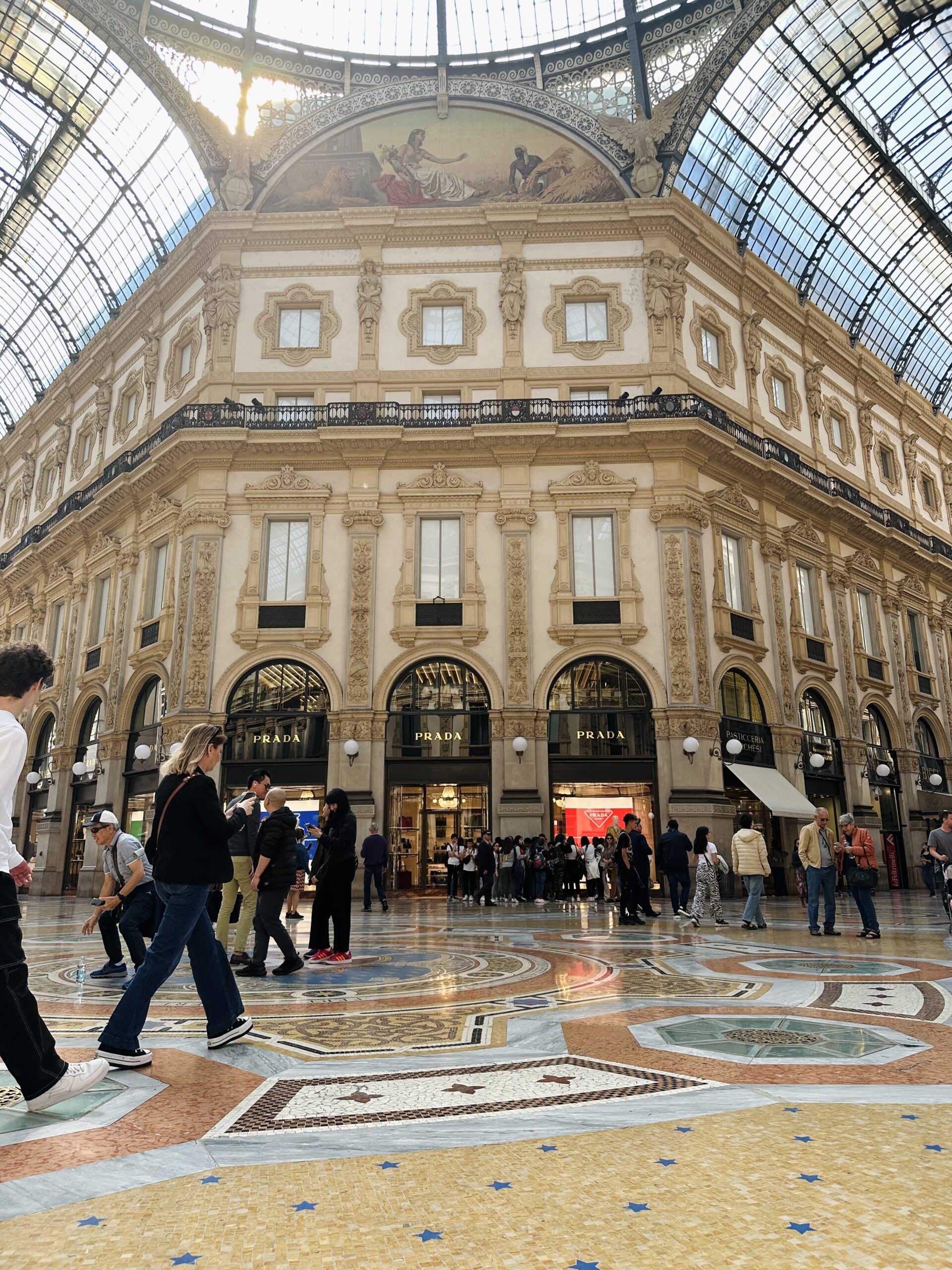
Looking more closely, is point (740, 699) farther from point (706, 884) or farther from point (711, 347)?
point (711, 347)

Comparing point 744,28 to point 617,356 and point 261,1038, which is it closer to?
point 617,356

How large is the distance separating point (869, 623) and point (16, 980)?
30.1 metres

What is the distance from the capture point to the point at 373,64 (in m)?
27.7

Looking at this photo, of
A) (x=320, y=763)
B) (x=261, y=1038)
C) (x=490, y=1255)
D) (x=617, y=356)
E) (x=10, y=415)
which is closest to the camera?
(x=490, y=1255)

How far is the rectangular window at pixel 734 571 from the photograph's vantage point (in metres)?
24.1

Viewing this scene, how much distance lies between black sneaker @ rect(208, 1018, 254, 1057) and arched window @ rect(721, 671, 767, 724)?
19317 millimetres

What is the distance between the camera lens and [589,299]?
2505cm

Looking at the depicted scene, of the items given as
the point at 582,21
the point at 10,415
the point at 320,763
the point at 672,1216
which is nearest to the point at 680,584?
the point at 320,763

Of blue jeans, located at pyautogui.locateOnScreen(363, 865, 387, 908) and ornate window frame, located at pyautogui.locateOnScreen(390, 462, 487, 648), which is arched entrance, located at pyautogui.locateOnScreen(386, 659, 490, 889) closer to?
ornate window frame, located at pyautogui.locateOnScreen(390, 462, 487, 648)

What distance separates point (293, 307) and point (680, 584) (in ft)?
45.0

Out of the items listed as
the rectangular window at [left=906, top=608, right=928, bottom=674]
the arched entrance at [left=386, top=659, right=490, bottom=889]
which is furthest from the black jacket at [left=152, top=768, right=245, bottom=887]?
the rectangular window at [left=906, top=608, right=928, bottom=674]

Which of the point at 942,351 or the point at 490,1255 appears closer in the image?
the point at 490,1255

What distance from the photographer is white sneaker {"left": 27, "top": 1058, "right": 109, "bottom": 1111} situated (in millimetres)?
3412

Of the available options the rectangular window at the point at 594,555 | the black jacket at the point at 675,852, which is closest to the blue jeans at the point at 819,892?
the black jacket at the point at 675,852
